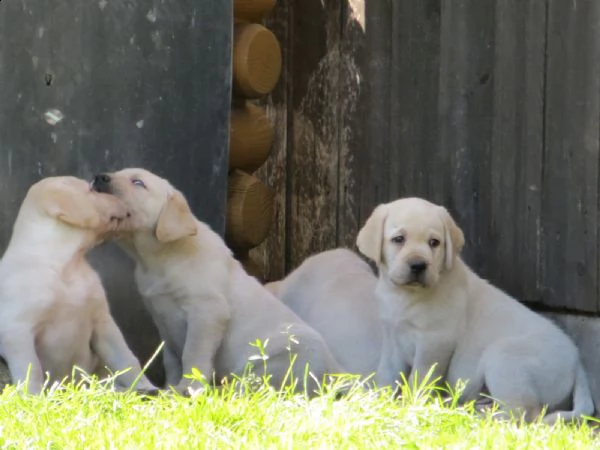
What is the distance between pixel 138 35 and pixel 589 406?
2.98 meters

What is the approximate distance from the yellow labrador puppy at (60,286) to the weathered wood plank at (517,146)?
208cm

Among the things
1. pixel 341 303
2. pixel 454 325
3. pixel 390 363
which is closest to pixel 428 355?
pixel 454 325

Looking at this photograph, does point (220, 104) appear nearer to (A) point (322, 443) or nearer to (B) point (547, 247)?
(B) point (547, 247)

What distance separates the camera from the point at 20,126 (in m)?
6.70

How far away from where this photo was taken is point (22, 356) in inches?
220

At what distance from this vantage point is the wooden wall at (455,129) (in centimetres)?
655

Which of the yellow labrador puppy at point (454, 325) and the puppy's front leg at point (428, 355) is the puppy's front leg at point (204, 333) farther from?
the puppy's front leg at point (428, 355)

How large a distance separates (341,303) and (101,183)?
5.09 feet

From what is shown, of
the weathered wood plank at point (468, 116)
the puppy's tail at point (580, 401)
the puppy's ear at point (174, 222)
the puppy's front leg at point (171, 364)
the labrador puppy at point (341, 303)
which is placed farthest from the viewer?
the weathered wood plank at point (468, 116)

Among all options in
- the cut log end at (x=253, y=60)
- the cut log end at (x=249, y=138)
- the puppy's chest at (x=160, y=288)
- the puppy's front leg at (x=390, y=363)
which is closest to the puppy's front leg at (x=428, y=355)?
the puppy's front leg at (x=390, y=363)

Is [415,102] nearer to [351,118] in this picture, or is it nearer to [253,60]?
[351,118]

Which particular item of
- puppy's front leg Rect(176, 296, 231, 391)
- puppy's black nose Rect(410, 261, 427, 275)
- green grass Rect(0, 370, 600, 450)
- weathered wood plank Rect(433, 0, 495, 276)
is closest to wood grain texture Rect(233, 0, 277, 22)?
weathered wood plank Rect(433, 0, 495, 276)

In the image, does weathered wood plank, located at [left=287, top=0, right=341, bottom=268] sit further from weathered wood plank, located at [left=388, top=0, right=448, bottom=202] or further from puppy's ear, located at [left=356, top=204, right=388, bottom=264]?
puppy's ear, located at [left=356, top=204, right=388, bottom=264]

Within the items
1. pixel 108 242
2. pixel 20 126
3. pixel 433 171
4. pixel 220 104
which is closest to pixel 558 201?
pixel 433 171
